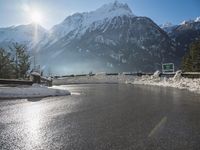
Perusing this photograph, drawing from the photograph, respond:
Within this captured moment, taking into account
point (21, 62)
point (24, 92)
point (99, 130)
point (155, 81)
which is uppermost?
point (21, 62)

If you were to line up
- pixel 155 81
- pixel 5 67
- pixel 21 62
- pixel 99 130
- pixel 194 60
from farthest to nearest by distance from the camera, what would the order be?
1. pixel 194 60
2. pixel 21 62
3. pixel 155 81
4. pixel 5 67
5. pixel 99 130

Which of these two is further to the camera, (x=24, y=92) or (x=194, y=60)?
(x=194, y=60)

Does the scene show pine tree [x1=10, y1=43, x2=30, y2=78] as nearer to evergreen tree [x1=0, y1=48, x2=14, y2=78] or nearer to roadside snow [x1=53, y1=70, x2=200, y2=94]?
evergreen tree [x1=0, y1=48, x2=14, y2=78]

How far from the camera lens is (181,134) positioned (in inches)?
298

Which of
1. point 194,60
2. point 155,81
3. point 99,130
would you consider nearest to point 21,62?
point 155,81

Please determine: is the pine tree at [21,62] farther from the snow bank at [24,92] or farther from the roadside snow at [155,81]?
the snow bank at [24,92]

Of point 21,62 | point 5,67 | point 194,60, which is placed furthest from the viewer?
point 194,60

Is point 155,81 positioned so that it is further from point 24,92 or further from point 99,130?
point 99,130

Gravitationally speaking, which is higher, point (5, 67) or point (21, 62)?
point (21, 62)

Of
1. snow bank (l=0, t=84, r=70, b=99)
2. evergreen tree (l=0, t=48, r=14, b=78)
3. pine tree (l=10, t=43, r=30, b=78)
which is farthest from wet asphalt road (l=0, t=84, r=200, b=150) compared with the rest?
pine tree (l=10, t=43, r=30, b=78)

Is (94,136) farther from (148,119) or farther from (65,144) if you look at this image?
(148,119)

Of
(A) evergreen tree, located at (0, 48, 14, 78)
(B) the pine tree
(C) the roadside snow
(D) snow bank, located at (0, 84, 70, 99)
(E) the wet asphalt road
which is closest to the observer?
(E) the wet asphalt road

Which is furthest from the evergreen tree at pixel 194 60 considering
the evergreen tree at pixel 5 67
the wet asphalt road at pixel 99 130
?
the wet asphalt road at pixel 99 130

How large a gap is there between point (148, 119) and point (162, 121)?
0.51 meters
